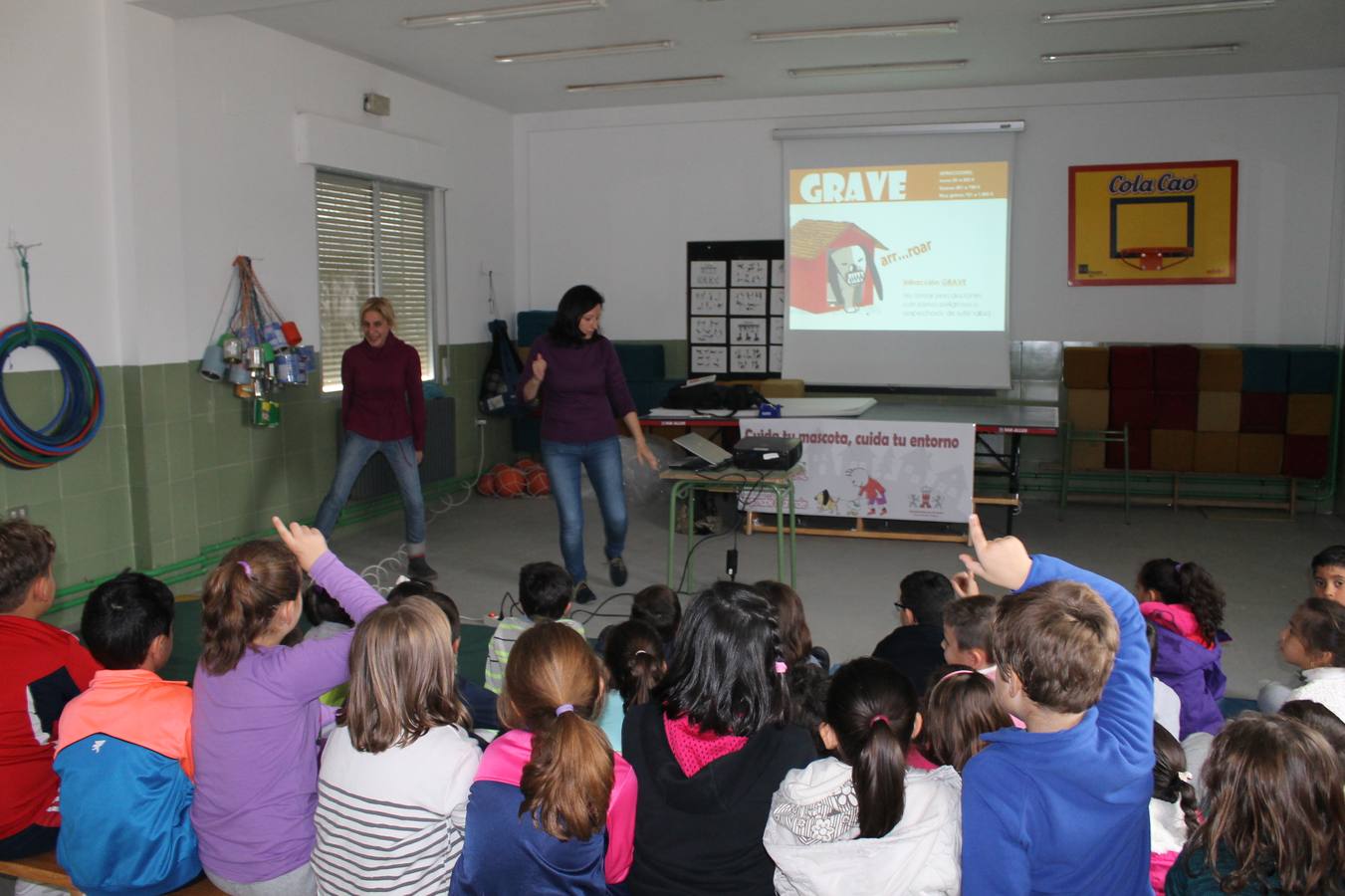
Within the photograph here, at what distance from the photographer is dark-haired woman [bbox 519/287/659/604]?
500 centimetres

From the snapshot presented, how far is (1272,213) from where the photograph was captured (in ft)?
24.2

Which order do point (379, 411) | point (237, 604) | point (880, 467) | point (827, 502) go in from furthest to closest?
point (827, 502) → point (880, 467) → point (379, 411) → point (237, 604)

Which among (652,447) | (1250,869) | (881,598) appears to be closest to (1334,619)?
(1250,869)

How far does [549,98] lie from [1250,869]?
7595 mm

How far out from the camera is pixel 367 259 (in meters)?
7.07

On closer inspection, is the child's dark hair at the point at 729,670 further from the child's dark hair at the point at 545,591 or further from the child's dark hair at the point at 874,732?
the child's dark hair at the point at 545,591

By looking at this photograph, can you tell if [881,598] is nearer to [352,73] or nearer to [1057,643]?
[1057,643]

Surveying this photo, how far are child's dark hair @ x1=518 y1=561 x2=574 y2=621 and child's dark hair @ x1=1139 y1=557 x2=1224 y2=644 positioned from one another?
175cm

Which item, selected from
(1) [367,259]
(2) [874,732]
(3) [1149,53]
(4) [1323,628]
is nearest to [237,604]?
(2) [874,732]

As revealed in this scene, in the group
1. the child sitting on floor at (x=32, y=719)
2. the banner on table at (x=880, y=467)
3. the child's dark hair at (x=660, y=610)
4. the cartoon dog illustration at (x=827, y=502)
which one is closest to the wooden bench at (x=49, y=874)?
the child sitting on floor at (x=32, y=719)

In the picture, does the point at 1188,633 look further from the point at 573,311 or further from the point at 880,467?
the point at 880,467

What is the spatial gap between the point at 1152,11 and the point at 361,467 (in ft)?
15.9

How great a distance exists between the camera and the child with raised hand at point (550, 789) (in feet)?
5.49

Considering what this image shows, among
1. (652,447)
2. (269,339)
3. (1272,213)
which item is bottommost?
(652,447)
